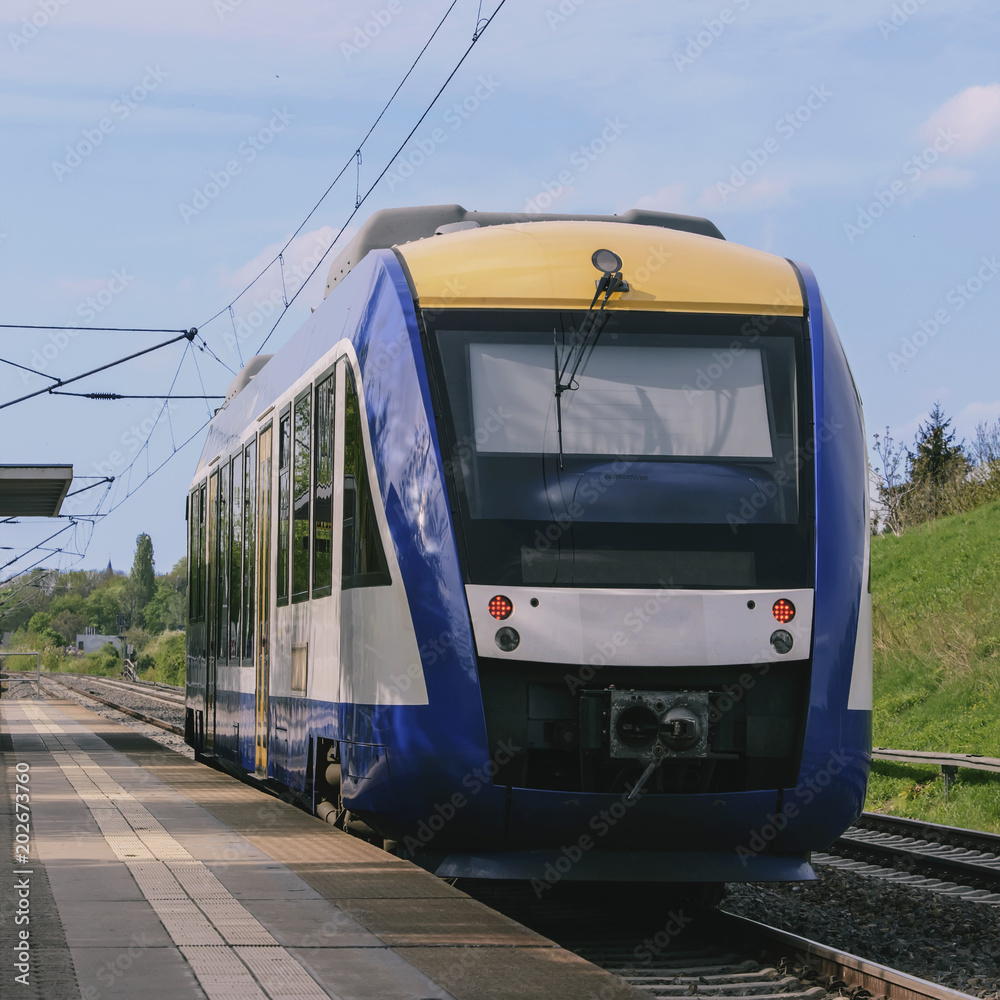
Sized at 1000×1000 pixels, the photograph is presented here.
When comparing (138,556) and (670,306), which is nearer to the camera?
(670,306)

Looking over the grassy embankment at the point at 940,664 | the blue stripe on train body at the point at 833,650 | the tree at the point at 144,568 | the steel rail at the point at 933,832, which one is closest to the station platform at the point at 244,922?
the blue stripe on train body at the point at 833,650

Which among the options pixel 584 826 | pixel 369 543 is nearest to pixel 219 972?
pixel 584 826

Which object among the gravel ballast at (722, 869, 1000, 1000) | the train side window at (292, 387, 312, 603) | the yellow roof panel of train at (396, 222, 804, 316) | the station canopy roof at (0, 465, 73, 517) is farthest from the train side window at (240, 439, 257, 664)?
the station canopy roof at (0, 465, 73, 517)

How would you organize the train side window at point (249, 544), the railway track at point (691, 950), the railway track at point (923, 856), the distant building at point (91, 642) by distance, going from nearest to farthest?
1. the railway track at point (691, 950)
2. the railway track at point (923, 856)
3. the train side window at point (249, 544)
4. the distant building at point (91, 642)

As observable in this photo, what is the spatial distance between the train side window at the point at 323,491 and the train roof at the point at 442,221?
1.31 meters

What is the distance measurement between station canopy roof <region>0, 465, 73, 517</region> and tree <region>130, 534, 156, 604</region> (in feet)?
441

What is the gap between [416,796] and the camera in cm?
731

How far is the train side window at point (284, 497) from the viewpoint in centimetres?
1030

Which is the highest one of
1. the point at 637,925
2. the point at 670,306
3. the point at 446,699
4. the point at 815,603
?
the point at 670,306

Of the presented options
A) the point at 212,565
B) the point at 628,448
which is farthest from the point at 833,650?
the point at 212,565

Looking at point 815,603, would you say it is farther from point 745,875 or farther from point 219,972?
point 219,972

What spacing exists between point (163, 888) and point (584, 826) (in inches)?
79.0

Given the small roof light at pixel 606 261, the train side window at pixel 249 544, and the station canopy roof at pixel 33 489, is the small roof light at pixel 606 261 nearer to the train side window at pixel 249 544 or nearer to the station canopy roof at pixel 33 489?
the train side window at pixel 249 544

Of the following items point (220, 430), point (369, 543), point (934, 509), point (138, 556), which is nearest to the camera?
point (369, 543)
